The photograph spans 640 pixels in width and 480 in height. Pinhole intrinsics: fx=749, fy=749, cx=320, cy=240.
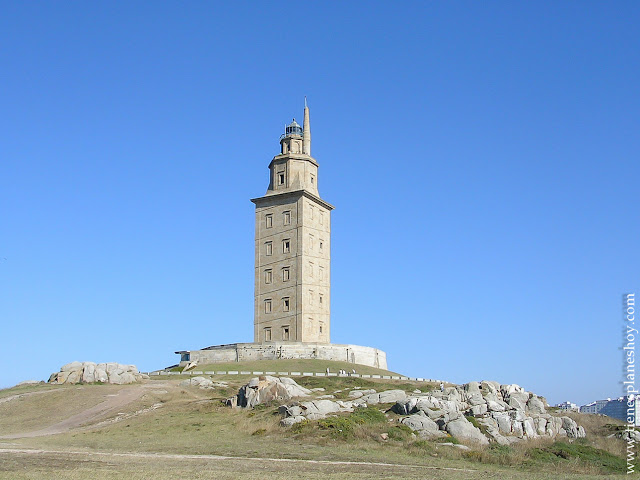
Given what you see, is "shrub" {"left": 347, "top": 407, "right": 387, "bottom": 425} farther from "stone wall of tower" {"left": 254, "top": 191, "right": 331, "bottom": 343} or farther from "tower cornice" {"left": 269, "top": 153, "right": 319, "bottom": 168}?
"tower cornice" {"left": 269, "top": 153, "right": 319, "bottom": 168}

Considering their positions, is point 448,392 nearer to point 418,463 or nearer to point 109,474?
point 418,463

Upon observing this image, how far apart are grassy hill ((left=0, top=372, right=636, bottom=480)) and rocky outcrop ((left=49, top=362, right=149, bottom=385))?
7317 mm

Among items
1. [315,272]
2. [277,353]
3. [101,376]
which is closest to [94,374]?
[101,376]

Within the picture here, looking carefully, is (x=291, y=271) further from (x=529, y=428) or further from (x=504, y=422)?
(x=529, y=428)

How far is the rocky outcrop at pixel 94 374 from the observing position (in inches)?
2432

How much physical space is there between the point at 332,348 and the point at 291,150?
78.8ft

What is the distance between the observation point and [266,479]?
23.0 m

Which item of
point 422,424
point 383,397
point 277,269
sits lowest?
point 422,424

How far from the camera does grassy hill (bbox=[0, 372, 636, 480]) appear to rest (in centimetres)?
2581

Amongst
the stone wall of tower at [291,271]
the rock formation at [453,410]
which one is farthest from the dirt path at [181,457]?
the stone wall of tower at [291,271]

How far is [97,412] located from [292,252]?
129 ft

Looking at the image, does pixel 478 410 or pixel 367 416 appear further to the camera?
pixel 478 410

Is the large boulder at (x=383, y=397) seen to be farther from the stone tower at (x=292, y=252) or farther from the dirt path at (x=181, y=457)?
the stone tower at (x=292, y=252)

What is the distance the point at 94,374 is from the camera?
204 ft
